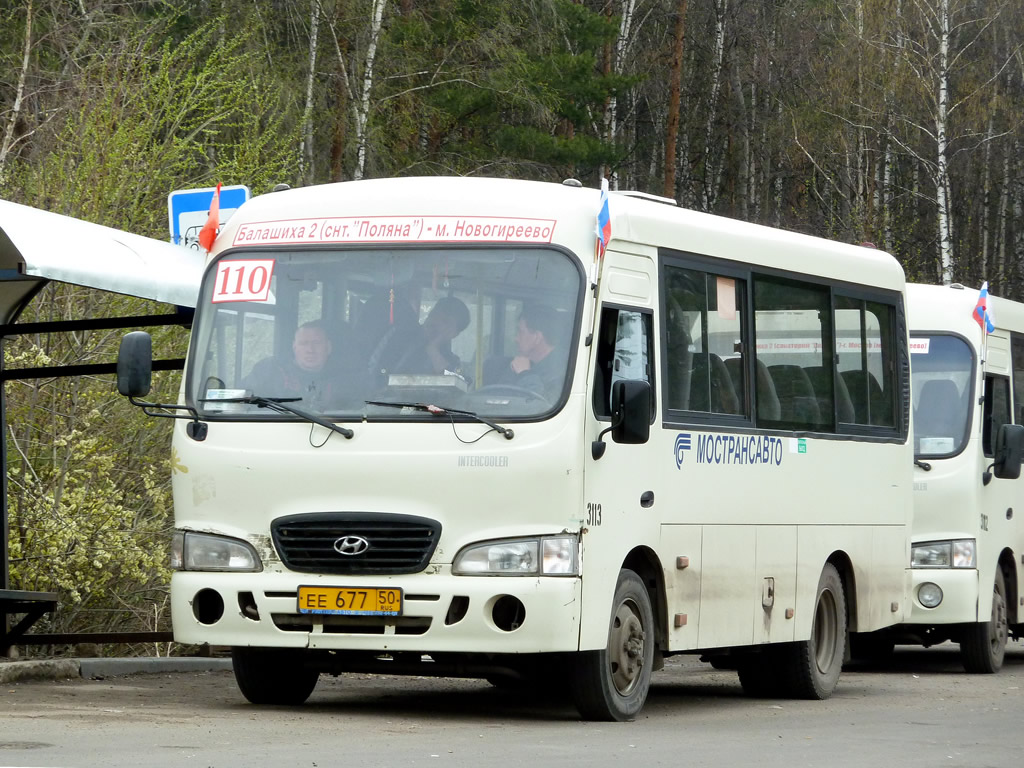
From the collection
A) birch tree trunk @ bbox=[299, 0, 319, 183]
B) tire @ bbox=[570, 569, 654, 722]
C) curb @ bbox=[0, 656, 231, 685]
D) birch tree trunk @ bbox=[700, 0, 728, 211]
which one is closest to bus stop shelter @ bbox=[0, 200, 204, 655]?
curb @ bbox=[0, 656, 231, 685]

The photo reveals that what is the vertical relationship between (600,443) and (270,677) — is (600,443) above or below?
above

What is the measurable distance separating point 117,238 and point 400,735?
3625mm

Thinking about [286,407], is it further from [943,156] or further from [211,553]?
[943,156]

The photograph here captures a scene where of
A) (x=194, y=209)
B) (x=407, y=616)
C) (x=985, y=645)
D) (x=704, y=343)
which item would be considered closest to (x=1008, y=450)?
(x=985, y=645)

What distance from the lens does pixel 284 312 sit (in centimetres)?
1048

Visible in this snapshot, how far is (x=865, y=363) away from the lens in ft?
44.5

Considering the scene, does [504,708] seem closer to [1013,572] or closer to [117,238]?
[117,238]

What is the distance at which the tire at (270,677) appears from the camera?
1088cm

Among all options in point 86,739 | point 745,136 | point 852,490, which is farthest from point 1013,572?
point 745,136

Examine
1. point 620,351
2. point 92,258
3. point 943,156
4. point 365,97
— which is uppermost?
point 943,156

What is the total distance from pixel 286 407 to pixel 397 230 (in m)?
1.10

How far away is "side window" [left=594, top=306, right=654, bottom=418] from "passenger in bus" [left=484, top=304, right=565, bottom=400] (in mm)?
248

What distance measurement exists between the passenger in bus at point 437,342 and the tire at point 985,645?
7261 mm

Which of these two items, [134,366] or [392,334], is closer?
[134,366]
